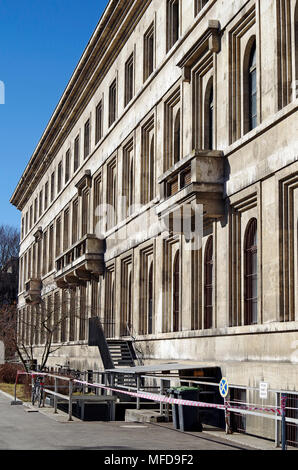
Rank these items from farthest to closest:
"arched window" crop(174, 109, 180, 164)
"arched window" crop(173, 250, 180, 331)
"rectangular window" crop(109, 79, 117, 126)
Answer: "rectangular window" crop(109, 79, 117, 126) < "arched window" crop(174, 109, 180, 164) < "arched window" crop(173, 250, 180, 331)

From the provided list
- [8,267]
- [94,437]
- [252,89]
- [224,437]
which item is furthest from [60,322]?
[8,267]

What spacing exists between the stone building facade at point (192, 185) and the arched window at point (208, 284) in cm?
5

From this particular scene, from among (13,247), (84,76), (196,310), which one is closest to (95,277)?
(84,76)

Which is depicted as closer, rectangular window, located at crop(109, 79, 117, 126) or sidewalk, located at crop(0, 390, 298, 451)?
sidewalk, located at crop(0, 390, 298, 451)

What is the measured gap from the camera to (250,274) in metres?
22.5

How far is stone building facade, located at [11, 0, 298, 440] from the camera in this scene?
20.2m

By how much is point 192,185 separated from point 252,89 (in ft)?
11.1

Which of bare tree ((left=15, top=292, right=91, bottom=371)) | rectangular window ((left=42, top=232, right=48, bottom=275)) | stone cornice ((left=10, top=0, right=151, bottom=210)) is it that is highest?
stone cornice ((left=10, top=0, right=151, bottom=210))

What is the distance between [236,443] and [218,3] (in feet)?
46.9

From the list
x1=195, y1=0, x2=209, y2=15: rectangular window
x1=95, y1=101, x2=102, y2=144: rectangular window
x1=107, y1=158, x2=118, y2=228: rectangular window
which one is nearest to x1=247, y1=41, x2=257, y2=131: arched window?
x1=195, y1=0, x2=209, y2=15: rectangular window

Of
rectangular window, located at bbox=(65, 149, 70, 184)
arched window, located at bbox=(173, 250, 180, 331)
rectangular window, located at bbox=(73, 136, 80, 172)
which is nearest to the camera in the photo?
arched window, located at bbox=(173, 250, 180, 331)

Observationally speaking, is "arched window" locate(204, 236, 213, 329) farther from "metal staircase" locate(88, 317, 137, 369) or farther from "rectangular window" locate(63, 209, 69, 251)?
"rectangular window" locate(63, 209, 69, 251)

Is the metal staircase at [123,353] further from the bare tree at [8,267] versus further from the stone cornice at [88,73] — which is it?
the bare tree at [8,267]

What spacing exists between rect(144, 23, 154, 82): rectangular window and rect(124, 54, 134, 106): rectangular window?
2480 millimetres
